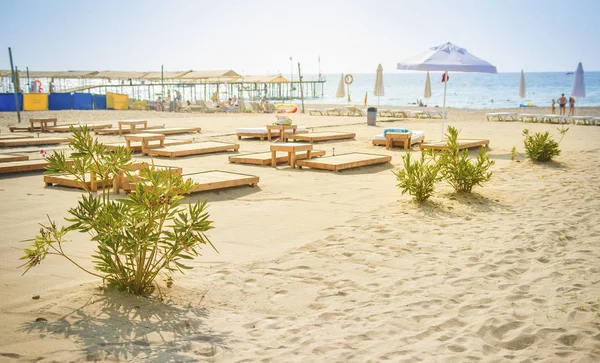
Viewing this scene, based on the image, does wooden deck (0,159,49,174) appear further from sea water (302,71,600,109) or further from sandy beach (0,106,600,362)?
sea water (302,71,600,109)

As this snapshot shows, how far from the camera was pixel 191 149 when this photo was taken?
37.1ft

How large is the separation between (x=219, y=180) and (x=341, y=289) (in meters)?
3.79

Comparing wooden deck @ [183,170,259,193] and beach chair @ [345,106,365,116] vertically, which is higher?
beach chair @ [345,106,365,116]

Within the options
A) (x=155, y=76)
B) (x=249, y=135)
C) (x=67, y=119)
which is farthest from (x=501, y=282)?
(x=155, y=76)

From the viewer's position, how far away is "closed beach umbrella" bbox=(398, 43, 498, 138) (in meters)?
11.9

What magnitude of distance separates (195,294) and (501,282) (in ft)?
7.32

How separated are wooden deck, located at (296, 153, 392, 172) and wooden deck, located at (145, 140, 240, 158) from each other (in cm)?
276

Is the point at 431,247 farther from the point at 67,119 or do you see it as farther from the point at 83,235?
the point at 67,119

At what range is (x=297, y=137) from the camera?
45.2 ft

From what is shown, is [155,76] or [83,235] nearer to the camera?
[83,235]

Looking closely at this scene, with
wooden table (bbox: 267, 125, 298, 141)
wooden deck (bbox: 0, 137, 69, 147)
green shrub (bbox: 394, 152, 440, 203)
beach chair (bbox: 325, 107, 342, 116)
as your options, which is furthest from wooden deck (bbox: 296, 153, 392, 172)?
beach chair (bbox: 325, 107, 342, 116)

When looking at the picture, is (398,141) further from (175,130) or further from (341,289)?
(341,289)

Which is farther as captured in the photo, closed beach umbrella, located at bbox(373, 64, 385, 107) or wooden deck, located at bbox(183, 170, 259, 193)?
closed beach umbrella, located at bbox(373, 64, 385, 107)

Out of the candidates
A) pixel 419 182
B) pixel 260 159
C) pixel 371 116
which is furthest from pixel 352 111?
pixel 419 182
